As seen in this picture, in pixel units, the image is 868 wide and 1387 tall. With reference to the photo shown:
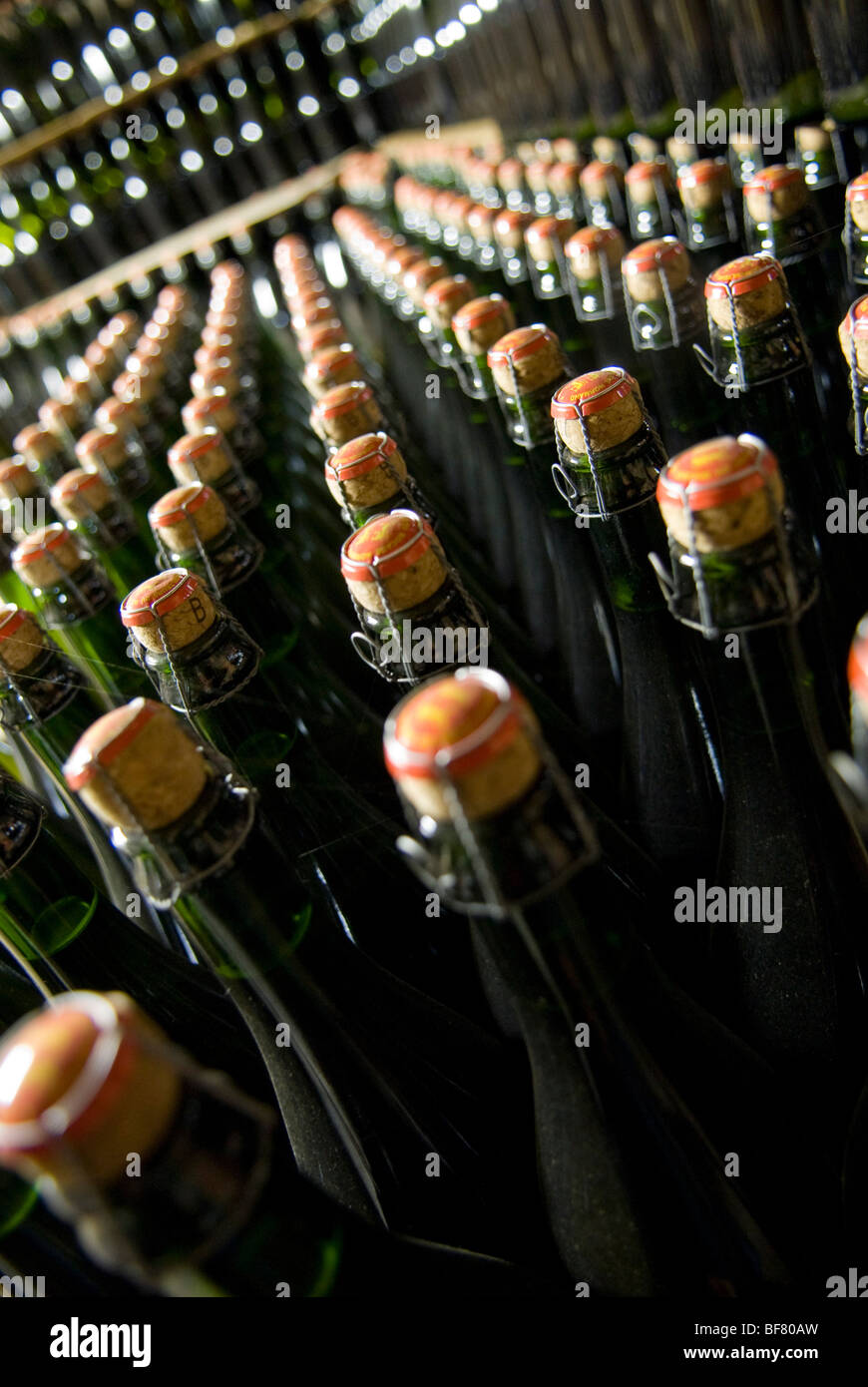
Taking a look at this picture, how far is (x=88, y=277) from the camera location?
2.97m

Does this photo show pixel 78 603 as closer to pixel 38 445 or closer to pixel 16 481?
pixel 16 481

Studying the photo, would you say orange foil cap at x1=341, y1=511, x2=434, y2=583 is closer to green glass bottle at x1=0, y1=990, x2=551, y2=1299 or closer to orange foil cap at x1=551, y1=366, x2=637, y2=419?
orange foil cap at x1=551, y1=366, x2=637, y2=419

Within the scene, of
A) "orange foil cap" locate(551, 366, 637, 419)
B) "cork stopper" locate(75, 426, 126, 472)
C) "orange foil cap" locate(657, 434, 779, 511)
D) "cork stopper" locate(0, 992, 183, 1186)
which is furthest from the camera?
"cork stopper" locate(75, 426, 126, 472)

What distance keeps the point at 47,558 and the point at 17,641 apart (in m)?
0.15

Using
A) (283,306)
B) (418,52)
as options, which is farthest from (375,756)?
(418,52)

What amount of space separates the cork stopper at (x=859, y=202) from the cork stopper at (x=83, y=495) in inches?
25.0

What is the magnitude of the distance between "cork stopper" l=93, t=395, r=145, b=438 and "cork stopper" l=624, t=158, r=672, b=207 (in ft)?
1.84

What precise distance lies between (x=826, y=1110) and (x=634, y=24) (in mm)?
1171

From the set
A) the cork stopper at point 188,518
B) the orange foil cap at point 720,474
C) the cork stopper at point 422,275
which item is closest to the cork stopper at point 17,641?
the cork stopper at point 188,518

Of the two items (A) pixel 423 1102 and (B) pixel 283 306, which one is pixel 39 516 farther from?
(B) pixel 283 306

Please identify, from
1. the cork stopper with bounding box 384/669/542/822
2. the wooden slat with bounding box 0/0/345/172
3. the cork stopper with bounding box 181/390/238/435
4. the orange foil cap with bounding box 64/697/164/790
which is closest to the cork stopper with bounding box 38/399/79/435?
the cork stopper with bounding box 181/390/238/435

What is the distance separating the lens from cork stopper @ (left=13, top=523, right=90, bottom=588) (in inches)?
A: 31.0

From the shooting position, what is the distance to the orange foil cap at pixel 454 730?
32cm

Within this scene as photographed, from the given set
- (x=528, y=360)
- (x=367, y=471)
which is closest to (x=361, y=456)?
(x=367, y=471)
